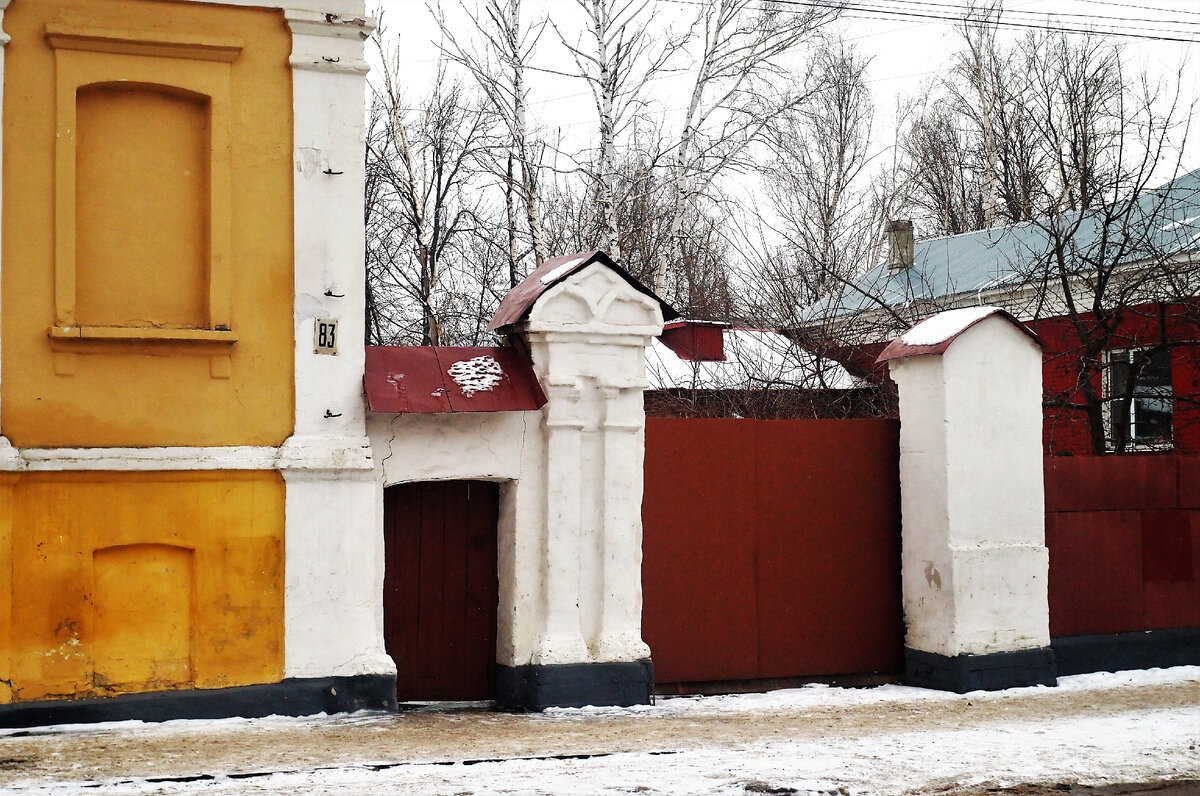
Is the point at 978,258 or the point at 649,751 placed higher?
the point at 978,258

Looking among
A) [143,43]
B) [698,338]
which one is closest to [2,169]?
[143,43]

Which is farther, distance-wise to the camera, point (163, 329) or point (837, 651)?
point (837, 651)

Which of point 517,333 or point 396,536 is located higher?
point 517,333

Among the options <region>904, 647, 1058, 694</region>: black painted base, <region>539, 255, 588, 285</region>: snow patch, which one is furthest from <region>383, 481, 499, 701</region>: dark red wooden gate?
<region>904, 647, 1058, 694</region>: black painted base

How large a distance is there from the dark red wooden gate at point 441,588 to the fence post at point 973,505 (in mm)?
3338

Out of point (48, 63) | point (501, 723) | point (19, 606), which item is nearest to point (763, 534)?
point (501, 723)

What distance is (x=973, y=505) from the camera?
9.12 meters

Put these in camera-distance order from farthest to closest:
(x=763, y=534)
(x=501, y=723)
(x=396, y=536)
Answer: (x=763, y=534)
(x=396, y=536)
(x=501, y=723)

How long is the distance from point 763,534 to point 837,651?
1116mm

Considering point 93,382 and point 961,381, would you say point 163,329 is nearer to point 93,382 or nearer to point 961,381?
point 93,382

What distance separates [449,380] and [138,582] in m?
2.33

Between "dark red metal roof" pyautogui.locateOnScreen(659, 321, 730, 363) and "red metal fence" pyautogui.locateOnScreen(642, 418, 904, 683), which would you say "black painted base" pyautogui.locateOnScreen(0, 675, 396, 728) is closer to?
"red metal fence" pyautogui.locateOnScreen(642, 418, 904, 683)

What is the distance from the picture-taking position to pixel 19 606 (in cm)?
706

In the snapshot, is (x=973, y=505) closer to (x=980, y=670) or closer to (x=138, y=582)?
(x=980, y=670)
